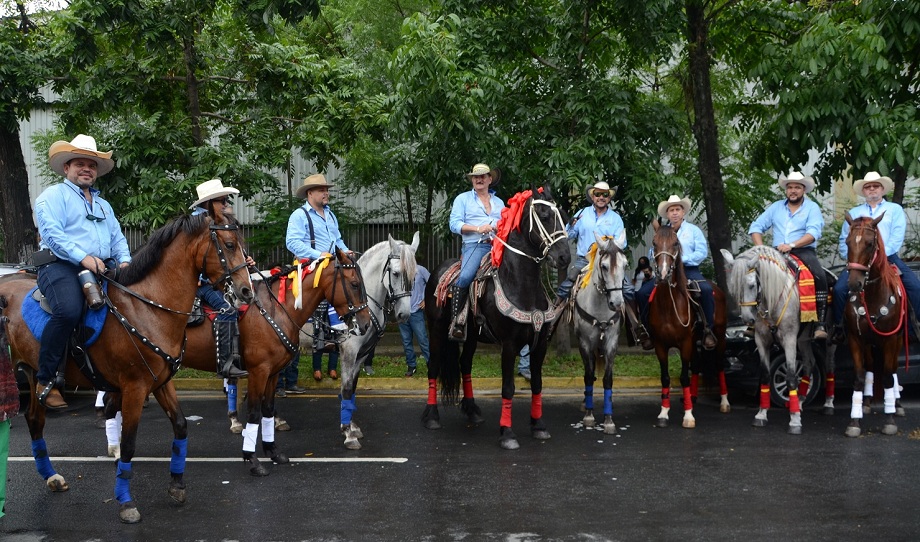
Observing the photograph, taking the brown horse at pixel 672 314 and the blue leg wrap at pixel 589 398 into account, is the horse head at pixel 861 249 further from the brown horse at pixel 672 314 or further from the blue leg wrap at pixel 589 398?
the blue leg wrap at pixel 589 398

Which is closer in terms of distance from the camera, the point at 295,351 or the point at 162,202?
the point at 295,351

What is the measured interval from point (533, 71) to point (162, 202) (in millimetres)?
6055

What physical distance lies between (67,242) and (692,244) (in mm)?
7380

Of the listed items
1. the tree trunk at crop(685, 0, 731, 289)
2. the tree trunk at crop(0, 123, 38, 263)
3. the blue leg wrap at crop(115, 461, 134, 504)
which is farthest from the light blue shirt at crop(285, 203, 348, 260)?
the tree trunk at crop(0, 123, 38, 263)

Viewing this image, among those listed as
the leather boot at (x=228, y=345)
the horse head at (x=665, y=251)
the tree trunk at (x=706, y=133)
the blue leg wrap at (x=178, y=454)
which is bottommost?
the blue leg wrap at (x=178, y=454)

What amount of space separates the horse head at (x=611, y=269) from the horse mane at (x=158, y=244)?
4.47m

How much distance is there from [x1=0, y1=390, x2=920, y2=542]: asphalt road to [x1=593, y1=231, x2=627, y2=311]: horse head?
1589 mm

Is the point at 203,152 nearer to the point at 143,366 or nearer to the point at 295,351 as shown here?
the point at 295,351

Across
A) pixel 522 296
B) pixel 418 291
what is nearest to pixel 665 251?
pixel 522 296

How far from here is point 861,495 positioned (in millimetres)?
7352

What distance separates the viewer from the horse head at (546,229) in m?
8.66

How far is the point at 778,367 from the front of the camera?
11086mm

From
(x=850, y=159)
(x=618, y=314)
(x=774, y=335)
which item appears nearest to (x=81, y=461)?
(x=618, y=314)

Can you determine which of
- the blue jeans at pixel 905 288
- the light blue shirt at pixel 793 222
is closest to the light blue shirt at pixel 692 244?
the light blue shirt at pixel 793 222
